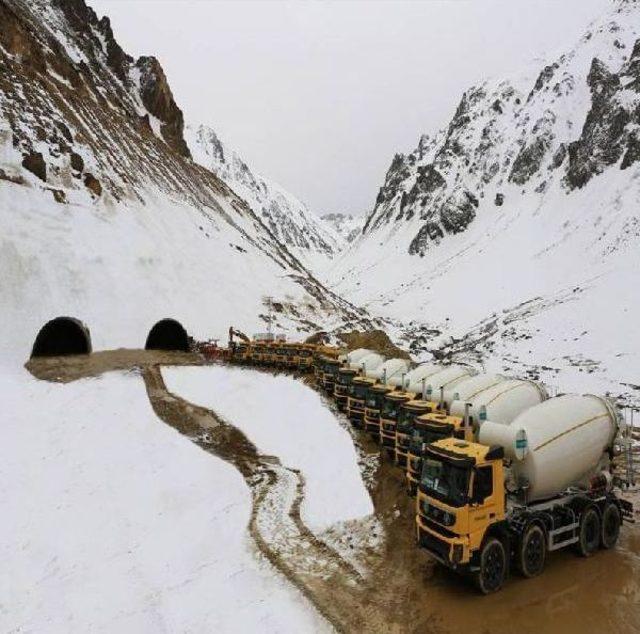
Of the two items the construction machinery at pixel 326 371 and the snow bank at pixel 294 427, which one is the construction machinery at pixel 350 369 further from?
the snow bank at pixel 294 427

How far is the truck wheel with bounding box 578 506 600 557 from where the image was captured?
12.2 metres

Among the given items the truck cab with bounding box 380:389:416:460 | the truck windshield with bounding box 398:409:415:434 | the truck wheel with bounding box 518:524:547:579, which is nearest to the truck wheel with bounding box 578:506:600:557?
the truck wheel with bounding box 518:524:547:579

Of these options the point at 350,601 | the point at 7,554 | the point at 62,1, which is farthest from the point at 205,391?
the point at 62,1

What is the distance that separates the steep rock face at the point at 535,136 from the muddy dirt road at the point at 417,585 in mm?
77710

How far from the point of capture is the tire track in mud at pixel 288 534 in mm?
10414

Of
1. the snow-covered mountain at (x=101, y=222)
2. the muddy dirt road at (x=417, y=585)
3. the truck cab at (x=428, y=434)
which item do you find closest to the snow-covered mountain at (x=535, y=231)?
the snow-covered mountain at (x=101, y=222)

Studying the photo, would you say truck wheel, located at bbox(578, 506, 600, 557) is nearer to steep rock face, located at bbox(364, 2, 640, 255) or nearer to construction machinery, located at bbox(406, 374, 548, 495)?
construction machinery, located at bbox(406, 374, 548, 495)

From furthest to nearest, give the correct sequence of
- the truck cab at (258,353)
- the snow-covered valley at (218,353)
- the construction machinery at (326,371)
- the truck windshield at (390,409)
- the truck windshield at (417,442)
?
1. the truck cab at (258,353)
2. the construction machinery at (326,371)
3. the truck windshield at (390,409)
4. the truck windshield at (417,442)
5. the snow-covered valley at (218,353)

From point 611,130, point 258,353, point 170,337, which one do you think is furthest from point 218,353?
point 611,130

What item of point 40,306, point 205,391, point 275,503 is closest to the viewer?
point 275,503

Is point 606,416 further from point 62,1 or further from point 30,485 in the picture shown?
point 62,1

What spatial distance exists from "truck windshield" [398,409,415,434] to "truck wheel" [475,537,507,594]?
5.84 m

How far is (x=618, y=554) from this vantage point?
492 inches

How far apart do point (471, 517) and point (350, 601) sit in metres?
2.94
